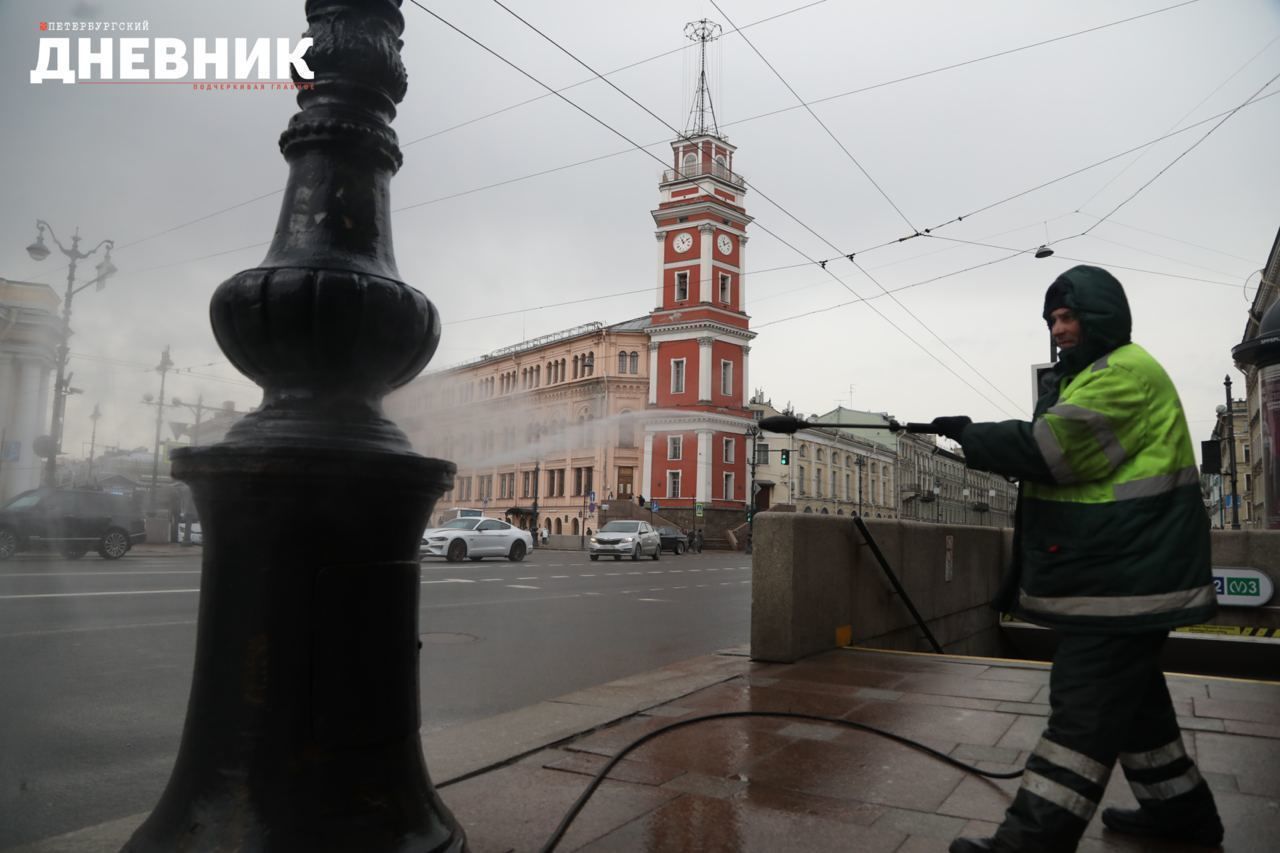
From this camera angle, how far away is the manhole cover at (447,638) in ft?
27.2

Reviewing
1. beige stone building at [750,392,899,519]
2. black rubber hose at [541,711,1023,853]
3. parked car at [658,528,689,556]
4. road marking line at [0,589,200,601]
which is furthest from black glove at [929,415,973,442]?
beige stone building at [750,392,899,519]

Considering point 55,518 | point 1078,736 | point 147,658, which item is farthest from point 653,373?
point 1078,736

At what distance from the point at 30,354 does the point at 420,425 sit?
2663 millimetres

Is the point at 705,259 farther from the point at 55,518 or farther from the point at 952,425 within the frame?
the point at 952,425

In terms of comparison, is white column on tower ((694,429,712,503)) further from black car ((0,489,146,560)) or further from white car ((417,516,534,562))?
black car ((0,489,146,560))

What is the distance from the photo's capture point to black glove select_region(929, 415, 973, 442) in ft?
9.29

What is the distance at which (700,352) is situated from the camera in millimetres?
58344

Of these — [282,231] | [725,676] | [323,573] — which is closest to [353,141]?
[282,231]

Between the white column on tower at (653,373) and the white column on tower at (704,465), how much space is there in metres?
3.94

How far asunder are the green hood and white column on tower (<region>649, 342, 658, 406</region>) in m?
57.2

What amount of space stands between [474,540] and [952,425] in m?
22.8

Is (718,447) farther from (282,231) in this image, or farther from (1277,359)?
(282,231)

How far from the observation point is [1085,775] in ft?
7.90

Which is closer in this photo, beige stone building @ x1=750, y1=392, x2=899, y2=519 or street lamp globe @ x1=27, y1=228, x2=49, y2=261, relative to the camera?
street lamp globe @ x1=27, y1=228, x2=49, y2=261
